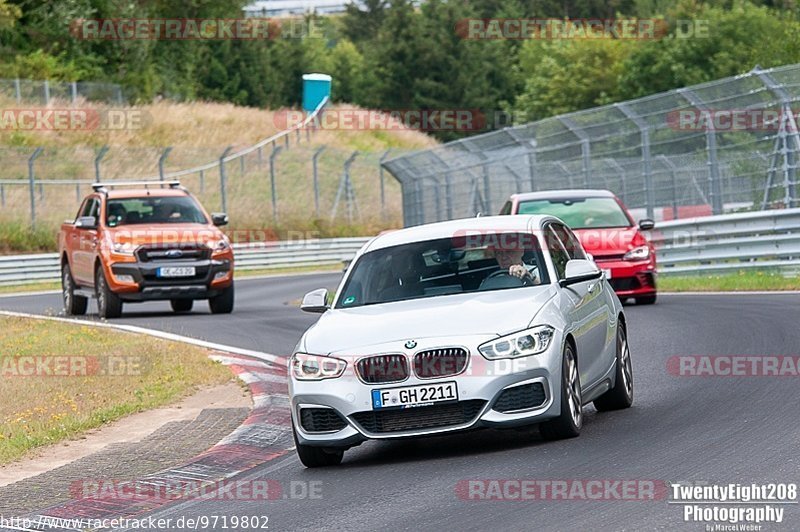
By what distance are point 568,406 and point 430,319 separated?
0.97 meters

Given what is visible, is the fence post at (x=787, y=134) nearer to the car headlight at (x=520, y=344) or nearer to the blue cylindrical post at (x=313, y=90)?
the car headlight at (x=520, y=344)

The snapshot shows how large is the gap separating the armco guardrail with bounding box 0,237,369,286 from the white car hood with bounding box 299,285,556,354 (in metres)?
28.0

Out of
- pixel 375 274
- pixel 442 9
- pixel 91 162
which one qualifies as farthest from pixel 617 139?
pixel 442 9

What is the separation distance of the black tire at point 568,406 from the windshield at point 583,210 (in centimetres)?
1133

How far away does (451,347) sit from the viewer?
9.16 meters

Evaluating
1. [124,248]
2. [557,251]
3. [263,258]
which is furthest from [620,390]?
[263,258]

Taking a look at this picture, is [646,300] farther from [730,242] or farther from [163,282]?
[163,282]

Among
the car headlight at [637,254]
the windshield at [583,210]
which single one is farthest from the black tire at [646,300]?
the windshield at [583,210]

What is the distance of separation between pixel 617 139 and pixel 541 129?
2.80 m

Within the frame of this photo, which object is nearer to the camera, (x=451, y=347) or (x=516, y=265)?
(x=451, y=347)

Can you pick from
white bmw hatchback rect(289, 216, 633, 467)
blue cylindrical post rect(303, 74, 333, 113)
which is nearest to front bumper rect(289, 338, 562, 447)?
white bmw hatchback rect(289, 216, 633, 467)

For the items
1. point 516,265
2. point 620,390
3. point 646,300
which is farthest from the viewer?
point 646,300

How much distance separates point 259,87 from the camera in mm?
95250

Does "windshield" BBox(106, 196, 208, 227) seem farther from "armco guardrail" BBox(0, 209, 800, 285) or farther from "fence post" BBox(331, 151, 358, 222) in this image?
"fence post" BBox(331, 151, 358, 222)
